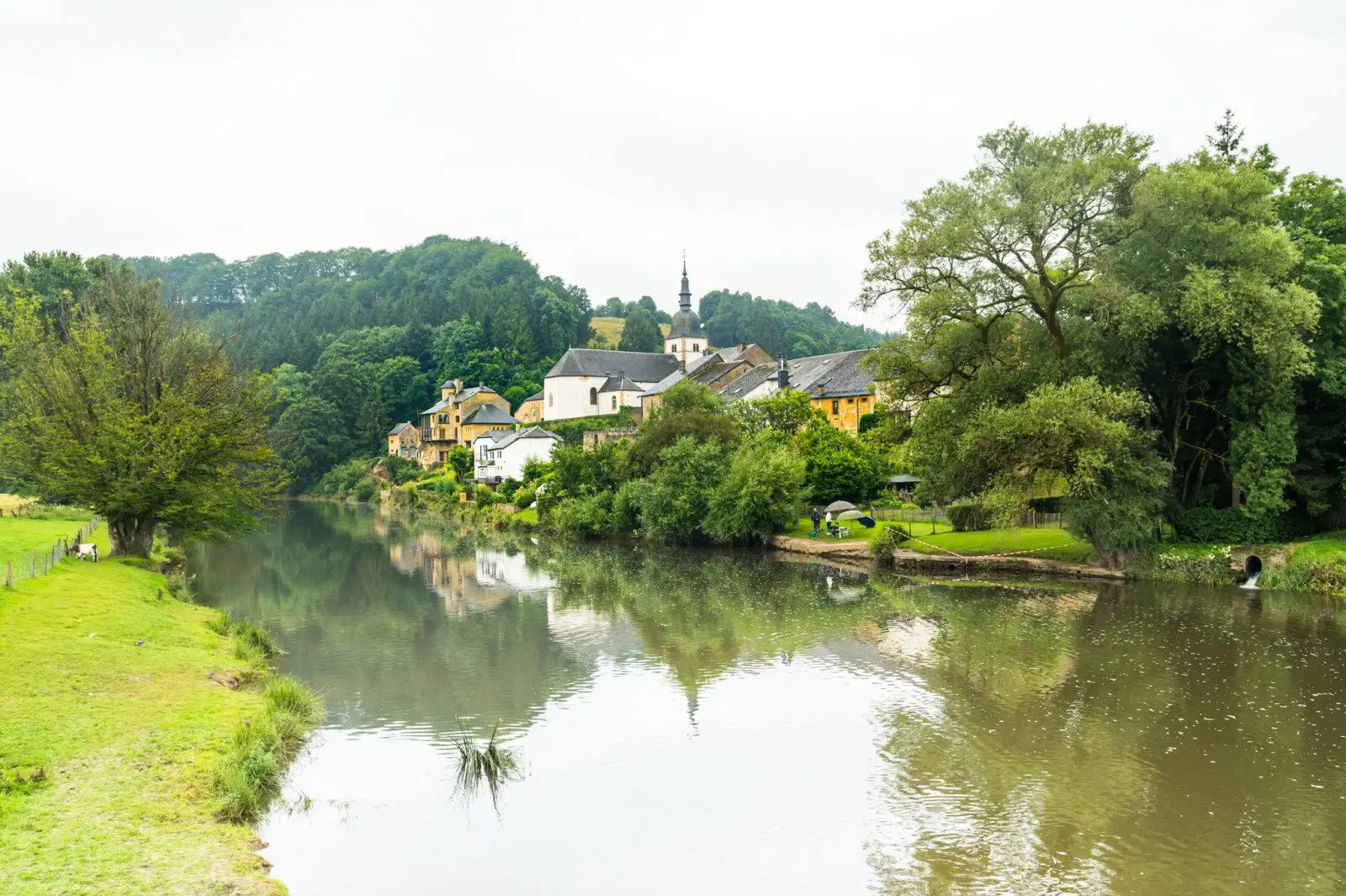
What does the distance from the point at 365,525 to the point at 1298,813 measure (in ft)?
195

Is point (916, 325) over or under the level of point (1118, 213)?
under

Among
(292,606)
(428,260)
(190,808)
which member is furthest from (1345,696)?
(428,260)

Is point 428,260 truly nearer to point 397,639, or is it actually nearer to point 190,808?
point 397,639

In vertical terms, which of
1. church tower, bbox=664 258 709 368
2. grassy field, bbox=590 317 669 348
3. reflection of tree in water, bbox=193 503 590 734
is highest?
grassy field, bbox=590 317 669 348

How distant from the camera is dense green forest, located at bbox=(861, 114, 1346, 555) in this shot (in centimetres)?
3041

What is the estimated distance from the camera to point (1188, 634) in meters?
24.0

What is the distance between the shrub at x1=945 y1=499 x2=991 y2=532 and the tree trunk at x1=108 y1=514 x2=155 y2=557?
2943 cm

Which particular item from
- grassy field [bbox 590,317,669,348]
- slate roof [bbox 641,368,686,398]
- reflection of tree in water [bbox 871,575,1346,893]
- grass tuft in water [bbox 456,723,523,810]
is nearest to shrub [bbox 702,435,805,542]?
reflection of tree in water [bbox 871,575,1346,893]

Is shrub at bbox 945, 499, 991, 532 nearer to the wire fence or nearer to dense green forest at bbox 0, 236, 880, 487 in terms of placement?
the wire fence

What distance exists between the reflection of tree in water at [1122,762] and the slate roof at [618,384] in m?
67.4

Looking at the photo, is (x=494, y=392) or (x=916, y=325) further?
(x=494, y=392)

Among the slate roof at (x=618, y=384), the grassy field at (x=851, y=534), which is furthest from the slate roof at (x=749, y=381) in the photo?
the grassy field at (x=851, y=534)

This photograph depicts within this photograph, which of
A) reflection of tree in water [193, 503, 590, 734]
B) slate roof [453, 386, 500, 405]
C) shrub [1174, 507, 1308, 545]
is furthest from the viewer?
slate roof [453, 386, 500, 405]

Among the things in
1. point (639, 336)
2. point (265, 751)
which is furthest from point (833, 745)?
point (639, 336)
